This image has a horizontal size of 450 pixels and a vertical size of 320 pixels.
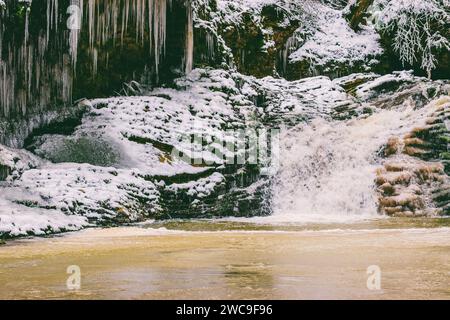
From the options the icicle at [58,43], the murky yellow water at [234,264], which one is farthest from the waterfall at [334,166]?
the icicle at [58,43]

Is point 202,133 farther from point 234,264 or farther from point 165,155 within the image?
point 234,264

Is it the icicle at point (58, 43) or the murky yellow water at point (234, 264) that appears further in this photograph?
the icicle at point (58, 43)

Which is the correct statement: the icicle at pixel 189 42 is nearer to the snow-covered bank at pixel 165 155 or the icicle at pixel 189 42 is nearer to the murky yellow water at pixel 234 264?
the snow-covered bank at pixel 165 155

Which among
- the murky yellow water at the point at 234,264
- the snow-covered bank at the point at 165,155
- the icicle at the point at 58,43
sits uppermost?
the icicle at the point at 58,43

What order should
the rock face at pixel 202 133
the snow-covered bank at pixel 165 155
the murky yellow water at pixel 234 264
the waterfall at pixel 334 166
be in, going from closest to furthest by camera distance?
the murky yellow water at pixel 234 264, the snow-covered bank at pixel 165 155, the rock face at pixel 202 133, the waterfall at pixel 334 166

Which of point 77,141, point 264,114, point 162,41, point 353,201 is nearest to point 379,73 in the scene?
point 264,114

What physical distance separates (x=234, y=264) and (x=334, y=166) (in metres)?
7.24

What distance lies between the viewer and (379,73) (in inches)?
674

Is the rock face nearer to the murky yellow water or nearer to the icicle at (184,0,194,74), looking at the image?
the icicle at (184,0,194,74)

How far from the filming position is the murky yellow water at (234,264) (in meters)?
2.85

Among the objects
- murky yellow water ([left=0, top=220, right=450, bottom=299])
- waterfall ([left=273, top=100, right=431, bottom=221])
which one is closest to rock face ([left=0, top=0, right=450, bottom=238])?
waterfall ([left=273, top=100, right=431, bottom=221])

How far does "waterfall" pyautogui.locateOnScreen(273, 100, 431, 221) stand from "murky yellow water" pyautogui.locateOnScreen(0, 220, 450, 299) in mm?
2903

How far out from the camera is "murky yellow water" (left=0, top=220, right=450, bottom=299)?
285cm

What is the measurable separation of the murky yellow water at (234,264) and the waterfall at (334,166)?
2.90 meters
